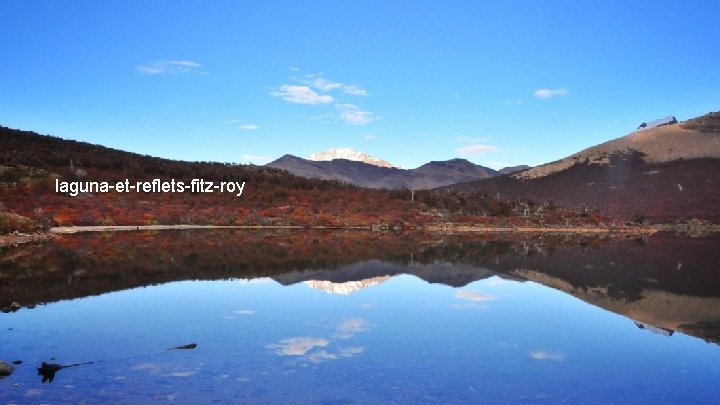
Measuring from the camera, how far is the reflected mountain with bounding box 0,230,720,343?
63.4 feet

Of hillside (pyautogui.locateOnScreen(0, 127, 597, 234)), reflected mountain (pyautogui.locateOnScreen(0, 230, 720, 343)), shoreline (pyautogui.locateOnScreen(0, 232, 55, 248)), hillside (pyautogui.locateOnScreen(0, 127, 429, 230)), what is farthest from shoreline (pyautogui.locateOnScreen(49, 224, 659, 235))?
reflected mountain (pyautogui.locateOnScreen(0, 230, 720, 343))

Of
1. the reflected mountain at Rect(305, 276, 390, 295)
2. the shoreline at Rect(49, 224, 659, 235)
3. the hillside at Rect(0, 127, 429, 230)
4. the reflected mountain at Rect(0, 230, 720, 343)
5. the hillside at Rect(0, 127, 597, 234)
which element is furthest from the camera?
the hillside at Rect(0, 127, 597, 234)

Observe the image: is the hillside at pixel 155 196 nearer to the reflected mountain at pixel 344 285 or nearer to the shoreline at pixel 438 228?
the shoreline at pixel 438 228

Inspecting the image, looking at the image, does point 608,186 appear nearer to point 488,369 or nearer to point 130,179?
point 130,179

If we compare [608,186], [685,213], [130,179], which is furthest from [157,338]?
[608,186]

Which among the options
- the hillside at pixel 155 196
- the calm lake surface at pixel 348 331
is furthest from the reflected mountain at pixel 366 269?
the hillside at pixel 155 196

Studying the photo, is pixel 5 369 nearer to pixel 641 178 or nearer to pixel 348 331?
pixel 348 331

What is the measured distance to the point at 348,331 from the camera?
1438 cm

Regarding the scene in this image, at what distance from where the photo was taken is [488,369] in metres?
11.2

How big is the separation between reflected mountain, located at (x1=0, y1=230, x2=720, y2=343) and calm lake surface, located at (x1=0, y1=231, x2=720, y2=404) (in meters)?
0.17

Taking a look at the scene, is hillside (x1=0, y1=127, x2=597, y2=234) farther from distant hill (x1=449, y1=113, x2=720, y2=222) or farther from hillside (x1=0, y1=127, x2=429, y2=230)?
distant hill (x1=449, y1=113, x2=720, y2=222)

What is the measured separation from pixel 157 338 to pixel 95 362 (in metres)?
2.33

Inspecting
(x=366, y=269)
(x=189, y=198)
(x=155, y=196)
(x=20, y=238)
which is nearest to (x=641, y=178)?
(x=189, y=198)

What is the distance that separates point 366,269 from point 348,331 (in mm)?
13833
